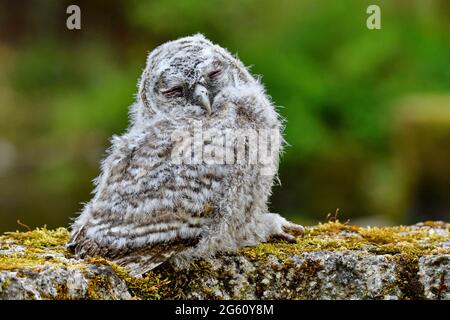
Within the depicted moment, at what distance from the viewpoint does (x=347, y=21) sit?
1644 centimetres

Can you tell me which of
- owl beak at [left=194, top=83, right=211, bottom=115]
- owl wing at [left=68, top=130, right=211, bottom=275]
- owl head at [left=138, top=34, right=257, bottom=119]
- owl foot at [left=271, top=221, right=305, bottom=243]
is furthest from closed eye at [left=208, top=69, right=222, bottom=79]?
owl foot at [left=271, top=221, right=305, bottom=243]

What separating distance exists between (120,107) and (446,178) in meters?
6.31

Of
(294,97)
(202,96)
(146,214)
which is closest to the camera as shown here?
(146,214)

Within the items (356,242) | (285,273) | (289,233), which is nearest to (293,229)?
(289,233)

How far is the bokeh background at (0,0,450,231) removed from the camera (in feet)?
43.7

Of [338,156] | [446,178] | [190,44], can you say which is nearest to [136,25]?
[338,156]

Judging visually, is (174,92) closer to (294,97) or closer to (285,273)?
(285,273)

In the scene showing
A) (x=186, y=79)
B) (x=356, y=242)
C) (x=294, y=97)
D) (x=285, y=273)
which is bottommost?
(x=285, y=273)

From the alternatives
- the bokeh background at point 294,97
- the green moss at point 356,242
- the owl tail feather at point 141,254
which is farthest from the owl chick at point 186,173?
the bokeh background at point 294,97

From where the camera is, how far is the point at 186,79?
5012 millimetres

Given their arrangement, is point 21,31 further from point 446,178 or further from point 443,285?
point 443,285

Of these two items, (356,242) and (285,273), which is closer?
(285,273)

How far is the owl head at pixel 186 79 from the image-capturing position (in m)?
5.00

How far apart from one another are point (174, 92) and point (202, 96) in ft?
0.74
